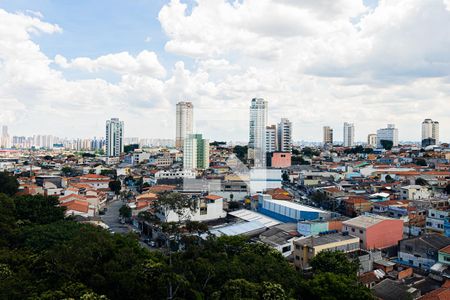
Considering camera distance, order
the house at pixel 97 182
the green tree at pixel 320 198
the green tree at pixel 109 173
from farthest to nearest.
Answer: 1. the green tree at pixel 109 173
2. the house at pixel 97 182
3. the green tree at pixel 320 198

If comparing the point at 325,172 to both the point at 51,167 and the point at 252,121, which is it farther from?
the point at 51,167

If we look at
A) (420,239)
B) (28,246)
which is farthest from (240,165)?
(28,246)

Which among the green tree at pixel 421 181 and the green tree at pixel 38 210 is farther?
the green tree at pixel 421 181

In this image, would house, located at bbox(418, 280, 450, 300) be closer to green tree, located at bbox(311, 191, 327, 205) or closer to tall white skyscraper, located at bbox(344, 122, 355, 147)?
green tree, located at bbox(311, 191, 327, 205)

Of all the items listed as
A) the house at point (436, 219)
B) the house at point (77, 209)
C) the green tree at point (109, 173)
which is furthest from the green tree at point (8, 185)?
the house at point (436, 219)

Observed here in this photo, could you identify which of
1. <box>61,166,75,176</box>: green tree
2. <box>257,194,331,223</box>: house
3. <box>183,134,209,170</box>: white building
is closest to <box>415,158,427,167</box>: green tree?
<box>183,134,209,170</box>: white building

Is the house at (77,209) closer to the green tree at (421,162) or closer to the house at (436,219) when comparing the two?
the house at (436,219)
